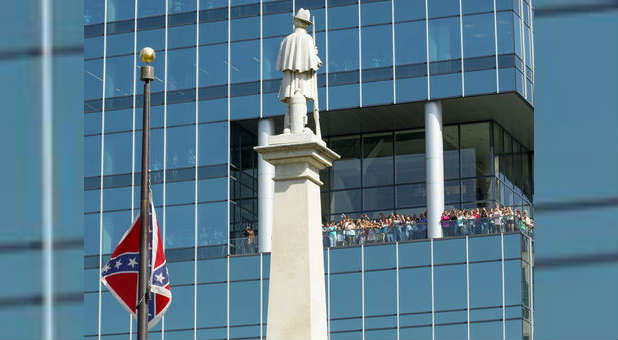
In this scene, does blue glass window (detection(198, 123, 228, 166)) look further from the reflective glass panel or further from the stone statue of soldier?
the stone statue of soldier

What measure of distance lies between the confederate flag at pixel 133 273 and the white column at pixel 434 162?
40.1 m

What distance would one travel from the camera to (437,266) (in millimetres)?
55688

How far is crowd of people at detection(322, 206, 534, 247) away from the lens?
183 feet

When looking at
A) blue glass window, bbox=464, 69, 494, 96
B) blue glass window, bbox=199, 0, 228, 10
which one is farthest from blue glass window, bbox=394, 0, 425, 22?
blue glass window, bbox=199, 0, 228, 10

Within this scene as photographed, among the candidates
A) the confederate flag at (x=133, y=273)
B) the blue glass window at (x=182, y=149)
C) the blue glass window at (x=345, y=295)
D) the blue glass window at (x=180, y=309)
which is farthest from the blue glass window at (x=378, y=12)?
the confederate flag at (x=133, y=273)

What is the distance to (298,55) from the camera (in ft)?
67.3

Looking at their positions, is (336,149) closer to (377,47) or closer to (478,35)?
(377,47)

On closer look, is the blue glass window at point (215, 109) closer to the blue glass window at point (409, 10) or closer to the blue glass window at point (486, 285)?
the blue glass window at point (409, 10)

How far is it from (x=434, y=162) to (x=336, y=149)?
661 cm

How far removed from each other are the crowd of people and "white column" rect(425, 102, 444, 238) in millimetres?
503

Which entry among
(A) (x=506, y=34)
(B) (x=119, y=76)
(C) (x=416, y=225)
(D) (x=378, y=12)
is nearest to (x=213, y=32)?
(B) (x=119, y=76)

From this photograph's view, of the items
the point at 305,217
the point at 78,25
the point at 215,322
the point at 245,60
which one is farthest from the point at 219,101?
the point at 78,25

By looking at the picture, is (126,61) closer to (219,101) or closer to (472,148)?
(219,101)

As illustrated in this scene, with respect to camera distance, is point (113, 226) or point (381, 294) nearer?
point (381, 294)
